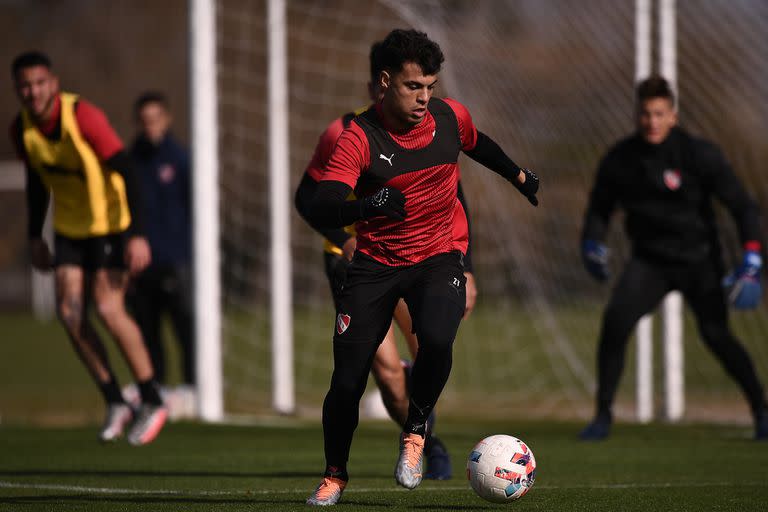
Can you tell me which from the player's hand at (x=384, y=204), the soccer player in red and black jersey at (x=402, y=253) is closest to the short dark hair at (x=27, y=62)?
the soccer player in red and black jersey at (x=402, y=253)

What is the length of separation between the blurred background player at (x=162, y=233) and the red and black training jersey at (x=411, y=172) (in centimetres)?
597

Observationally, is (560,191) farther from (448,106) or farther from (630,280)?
(448,106)

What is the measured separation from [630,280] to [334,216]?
14.1ft

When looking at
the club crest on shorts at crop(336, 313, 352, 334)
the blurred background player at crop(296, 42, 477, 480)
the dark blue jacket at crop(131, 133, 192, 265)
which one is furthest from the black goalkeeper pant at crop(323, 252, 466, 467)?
the dark blue jacket at crop(131, 133, 192, 265)

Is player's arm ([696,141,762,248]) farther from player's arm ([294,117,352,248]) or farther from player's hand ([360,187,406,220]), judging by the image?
player's hand ([360,187,406,220])

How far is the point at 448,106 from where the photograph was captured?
5.59m

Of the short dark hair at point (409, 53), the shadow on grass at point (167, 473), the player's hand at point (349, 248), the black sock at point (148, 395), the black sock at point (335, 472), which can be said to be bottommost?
the shadow on grass at point (167, 473)

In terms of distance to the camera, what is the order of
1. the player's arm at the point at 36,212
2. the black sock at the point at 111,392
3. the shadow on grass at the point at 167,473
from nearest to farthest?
the shadow on grass at the point at 167,473, the player's arm at the point at 36,212, the black sock at the point at 111,392

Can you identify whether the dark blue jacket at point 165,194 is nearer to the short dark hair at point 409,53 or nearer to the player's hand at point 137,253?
the player's hand at point 137,253

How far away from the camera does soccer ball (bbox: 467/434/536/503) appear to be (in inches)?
204

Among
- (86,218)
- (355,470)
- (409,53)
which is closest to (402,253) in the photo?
(409,53)

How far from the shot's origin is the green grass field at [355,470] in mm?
5582

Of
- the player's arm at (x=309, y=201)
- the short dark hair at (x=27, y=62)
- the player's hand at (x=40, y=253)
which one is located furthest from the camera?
the player's hand at (x=40, y=253)

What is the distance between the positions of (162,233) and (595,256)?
4.18 meters
